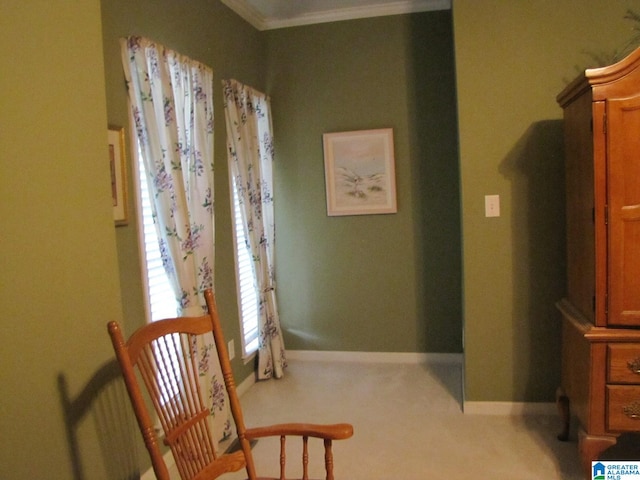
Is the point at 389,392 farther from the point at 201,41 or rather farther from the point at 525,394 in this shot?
the point at 201,41

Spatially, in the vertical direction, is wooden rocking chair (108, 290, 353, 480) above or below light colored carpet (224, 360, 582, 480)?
above

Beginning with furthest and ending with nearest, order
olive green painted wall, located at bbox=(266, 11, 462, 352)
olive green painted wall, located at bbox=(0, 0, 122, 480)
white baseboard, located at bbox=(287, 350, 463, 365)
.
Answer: white baseboard, located at bbox=(287, 350, 463, 365) → olive green painted wall, located at bbox=(266, 11, 462, 352) → olive green painted wall, located at bbox=(0, 0, 122, 480)

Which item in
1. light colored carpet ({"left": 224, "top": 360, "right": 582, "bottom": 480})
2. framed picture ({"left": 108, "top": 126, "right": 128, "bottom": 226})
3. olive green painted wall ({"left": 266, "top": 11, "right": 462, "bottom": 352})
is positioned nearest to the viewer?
framed picture ({"left": 108, "top": 126, "right": 128, "bottom": 226})

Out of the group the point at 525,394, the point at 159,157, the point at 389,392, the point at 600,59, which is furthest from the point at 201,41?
the point at 525,394

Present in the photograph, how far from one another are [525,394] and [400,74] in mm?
2445

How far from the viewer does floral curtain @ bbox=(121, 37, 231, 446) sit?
2.33 m

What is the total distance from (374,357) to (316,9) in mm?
2772

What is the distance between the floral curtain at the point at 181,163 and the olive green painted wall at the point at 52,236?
30.8 inches

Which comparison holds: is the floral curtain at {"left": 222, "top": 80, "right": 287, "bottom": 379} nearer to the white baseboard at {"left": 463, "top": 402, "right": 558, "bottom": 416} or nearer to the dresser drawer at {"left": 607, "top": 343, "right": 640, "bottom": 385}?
the white baseboard at {"left": 463, "top": 402, "right": 558, "bottom": 416}

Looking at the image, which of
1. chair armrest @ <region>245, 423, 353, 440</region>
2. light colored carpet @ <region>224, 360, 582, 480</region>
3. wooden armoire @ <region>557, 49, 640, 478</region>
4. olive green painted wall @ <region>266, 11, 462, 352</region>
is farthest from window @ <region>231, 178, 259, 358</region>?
wooden armoire @ <region>557, 49, 640, 478</region>

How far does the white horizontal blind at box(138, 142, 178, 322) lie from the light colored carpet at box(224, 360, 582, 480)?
3.04ft

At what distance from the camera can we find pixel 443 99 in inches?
151

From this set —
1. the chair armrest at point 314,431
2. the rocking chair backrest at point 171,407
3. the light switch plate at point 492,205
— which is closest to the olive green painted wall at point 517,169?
the light switch plate at point 492,205

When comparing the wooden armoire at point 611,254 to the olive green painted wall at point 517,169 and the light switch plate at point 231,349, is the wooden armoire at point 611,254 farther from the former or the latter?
the light switch plate at point 231,349
